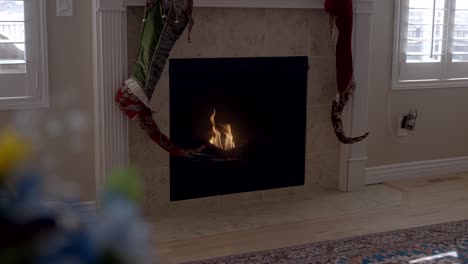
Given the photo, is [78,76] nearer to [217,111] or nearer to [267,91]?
[217,111]

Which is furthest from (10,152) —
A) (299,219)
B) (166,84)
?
(299,219)

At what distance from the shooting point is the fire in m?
3.94

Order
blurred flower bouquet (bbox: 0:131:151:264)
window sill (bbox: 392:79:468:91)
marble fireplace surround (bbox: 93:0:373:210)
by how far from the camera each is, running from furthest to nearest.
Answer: window sill (bbox: 392:79:468:91) → marble fireplace surround (bbox: 93:0:373:210) → blurred flower bouquet (bbox: 0:131:151:264)

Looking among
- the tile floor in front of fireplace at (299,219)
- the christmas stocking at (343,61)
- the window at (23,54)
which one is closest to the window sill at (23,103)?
the window at (23,54)

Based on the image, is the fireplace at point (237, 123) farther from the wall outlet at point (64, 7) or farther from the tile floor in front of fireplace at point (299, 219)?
the wall outlet at point (64, 7)

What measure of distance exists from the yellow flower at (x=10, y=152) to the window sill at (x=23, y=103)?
3273mm

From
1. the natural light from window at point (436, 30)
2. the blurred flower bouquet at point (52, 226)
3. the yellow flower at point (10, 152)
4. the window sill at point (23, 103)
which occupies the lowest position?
the window sill at point (23, 103)

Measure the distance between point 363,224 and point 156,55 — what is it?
1615 millimetres

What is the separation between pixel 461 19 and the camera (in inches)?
185

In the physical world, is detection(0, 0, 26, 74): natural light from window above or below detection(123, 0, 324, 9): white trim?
below

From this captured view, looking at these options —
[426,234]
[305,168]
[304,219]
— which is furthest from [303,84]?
[426,234]

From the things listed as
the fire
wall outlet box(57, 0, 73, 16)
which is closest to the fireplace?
the fire

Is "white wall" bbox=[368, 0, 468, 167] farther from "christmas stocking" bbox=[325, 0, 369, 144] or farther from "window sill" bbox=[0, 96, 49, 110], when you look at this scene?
"window sill" bbox=[0, 96, 49, 110]

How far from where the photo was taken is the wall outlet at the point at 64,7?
3.41 meters
